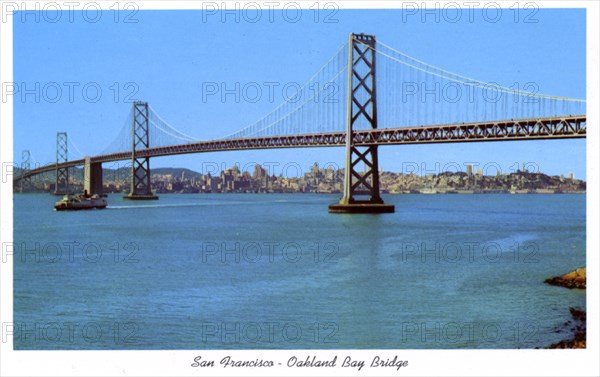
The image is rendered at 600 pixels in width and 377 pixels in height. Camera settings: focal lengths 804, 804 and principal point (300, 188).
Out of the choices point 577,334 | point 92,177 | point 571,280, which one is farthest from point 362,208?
point 577,334

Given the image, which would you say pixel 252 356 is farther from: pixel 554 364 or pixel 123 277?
pixel 123 277

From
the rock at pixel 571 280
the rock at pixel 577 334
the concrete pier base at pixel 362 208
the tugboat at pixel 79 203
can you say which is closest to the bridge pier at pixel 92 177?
the tugboat at pixel 79 203

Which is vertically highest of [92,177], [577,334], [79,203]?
[92,177]

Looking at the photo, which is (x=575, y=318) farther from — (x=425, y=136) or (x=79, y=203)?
(x=79, y=203)

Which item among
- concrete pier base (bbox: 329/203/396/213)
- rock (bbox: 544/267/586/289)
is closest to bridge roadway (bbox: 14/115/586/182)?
concrete pier base (bbox: 329/203/396/213)

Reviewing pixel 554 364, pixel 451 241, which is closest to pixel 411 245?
pixel 451 241

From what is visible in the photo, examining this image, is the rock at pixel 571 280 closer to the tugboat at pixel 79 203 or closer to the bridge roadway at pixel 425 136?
the bridge roadway at pixel 425 136

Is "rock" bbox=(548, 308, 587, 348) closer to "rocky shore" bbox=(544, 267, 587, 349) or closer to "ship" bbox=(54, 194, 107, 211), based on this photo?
"rocky shore" bbox=(544, 267, 587, 349)
